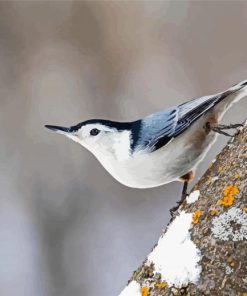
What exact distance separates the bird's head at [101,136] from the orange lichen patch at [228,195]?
189mm

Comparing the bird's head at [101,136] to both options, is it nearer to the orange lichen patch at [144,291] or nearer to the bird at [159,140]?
the bird at [159,140]

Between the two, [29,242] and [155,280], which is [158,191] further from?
[155,280]

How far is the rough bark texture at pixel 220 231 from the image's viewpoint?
652 mm

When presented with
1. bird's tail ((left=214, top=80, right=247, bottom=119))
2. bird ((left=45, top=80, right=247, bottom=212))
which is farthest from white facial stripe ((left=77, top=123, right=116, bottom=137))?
bird's tail ((left=214, top=80, right=247, bottom=119))

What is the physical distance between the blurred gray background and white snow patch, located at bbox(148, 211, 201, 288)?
5.34 feet

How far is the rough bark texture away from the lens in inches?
25.7

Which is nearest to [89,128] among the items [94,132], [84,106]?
[94,132]

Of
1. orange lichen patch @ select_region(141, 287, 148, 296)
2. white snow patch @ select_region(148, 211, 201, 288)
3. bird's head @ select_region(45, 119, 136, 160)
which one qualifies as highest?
bird's head @ select_region(45, 119, 136, 160)

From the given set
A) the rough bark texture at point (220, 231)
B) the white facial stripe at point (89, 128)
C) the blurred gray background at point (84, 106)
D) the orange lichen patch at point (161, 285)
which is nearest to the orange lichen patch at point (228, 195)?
the rough bark texture at point (220, 231)

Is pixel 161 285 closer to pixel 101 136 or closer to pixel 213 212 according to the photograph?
pixel 213 212

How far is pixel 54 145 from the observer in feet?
8.30

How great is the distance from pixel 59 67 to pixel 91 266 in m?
0.78

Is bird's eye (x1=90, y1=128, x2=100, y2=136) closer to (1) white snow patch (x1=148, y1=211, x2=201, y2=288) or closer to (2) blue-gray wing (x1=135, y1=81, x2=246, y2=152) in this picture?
(2) blue-gray wing (x1=135, y1=81, x2=246, y2=152)

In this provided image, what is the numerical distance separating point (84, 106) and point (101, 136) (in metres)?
1.65
